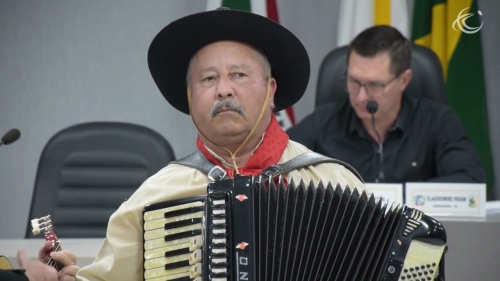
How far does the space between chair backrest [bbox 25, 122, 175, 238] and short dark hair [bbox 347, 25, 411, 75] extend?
2.86 ft

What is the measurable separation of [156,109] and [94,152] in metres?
1.08

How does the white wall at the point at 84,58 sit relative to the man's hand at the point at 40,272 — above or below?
above

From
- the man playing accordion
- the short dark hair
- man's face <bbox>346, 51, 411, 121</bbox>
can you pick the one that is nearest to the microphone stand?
man's face <bbox>346, 51, 411, 121</bbox>

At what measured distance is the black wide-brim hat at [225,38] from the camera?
236cm

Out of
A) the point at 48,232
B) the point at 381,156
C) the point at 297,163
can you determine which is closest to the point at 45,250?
the point at 48,232

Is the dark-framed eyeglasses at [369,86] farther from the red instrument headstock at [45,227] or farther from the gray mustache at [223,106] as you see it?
the red instrument headstock at [45,227]

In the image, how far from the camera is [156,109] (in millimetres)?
4652

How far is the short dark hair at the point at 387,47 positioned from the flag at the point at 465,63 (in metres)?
0.70

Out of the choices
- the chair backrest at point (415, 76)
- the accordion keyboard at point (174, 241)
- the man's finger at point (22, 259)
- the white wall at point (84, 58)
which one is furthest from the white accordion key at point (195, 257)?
the white wall at point (84, 58)

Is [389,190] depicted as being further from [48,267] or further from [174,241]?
[48,267]

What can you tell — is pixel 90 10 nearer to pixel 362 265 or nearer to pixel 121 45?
pixel 121 45

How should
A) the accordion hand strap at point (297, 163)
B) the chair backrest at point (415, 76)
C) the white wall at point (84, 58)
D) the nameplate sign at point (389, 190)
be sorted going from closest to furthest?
1. the accordion hand strap at point (297, 163)
2. the nameplate sign at point (389, 190)
3. the chair backrest at point (415, 76)
4. the white wall at point (84, 58)

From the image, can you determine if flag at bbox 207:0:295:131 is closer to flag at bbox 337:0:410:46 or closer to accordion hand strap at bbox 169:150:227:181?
flag at bbox 337:0:410:46

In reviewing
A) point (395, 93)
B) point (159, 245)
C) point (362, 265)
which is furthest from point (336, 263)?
point (395, 93)
